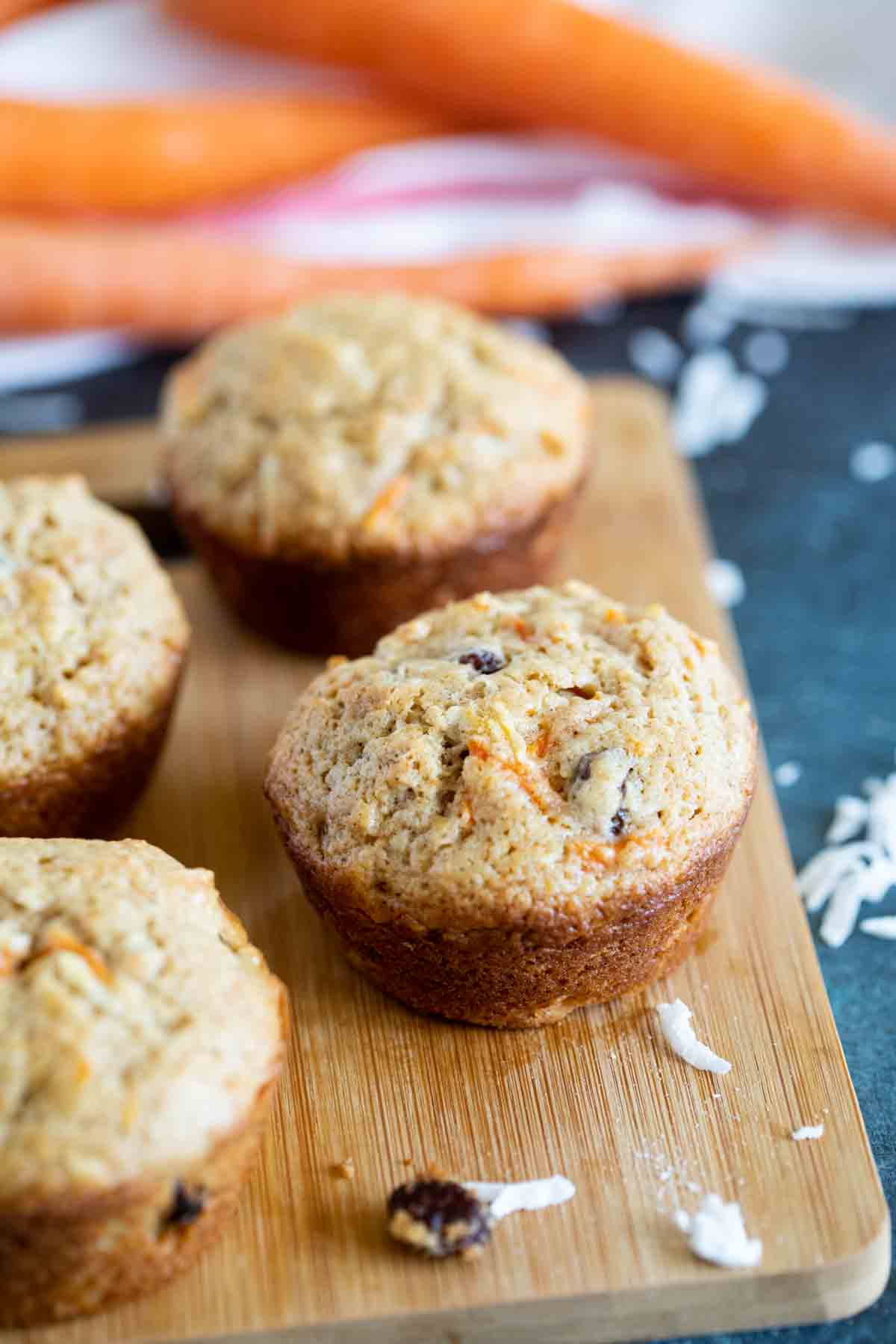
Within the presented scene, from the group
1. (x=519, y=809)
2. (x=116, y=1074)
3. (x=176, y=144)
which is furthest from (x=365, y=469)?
(x=176, y=144)

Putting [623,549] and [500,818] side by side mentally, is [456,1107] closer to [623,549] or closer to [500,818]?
[500,818]

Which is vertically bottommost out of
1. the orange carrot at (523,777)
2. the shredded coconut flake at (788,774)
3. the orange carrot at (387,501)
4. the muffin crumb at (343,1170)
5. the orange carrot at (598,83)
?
the muffin crumb at (343,1170)

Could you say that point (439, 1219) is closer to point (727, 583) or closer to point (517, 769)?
point (517, 769)

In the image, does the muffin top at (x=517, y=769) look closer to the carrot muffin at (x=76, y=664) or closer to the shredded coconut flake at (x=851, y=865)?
the carrot muffin at (x=76, y=664)

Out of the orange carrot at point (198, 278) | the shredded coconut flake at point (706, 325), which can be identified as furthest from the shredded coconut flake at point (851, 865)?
the orange carrot at point (198, 278)

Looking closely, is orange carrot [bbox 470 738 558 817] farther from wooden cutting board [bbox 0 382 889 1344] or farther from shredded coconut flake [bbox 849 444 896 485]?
shredded coconut flake [bbox 849 444 896 485]

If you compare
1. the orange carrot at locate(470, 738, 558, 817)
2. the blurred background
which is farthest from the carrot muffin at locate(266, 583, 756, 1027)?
the blurred background
